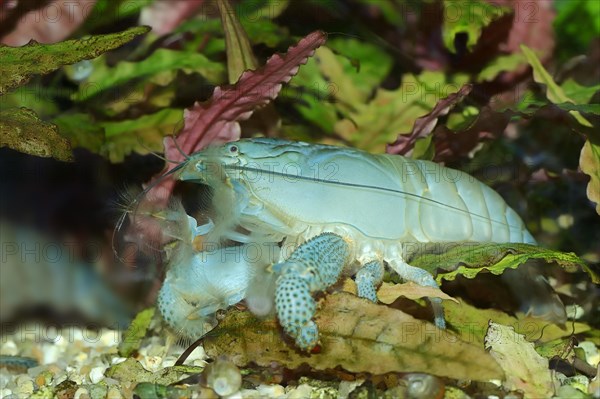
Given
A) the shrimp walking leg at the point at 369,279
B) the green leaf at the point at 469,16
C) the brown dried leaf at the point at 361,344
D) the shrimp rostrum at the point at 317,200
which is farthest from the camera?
the green leaf at the point at 469,16

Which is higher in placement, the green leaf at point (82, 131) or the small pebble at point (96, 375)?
the green leaf at point (82, 131)

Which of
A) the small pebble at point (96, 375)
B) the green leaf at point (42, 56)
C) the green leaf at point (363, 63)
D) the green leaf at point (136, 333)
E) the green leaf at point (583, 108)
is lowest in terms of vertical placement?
the green leaf at point (136, 333)

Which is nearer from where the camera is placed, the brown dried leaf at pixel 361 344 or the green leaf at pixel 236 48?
the brown dried leaf at pixel 361 344

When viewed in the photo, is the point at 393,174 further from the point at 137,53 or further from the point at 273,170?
the point at 137,53

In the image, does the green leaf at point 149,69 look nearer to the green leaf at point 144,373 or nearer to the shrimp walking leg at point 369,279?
the shrimp walking leg at point 369,279

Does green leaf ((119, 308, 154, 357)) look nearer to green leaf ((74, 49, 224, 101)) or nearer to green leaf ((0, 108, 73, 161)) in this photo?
green leaf ((0, 108, 73, 161))

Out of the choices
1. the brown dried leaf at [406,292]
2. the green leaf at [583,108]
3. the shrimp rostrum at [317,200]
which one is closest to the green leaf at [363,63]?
the shrimp rostrum at [317,200]

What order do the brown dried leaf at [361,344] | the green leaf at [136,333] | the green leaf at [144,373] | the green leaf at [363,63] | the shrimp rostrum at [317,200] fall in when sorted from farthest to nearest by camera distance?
the green leaf at [363,63], the green leaf at [136,333], the shrimp rostrum at [317,200], the green leaf at [144,373], the brown dried leaf at [361,344]

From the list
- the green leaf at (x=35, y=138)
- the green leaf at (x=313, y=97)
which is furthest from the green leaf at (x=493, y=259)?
the green leaf at (x=35, y=138)

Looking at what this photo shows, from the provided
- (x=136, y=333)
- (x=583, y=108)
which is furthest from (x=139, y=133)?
(x=583, y=108)
